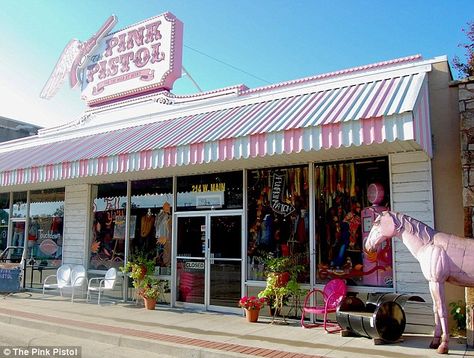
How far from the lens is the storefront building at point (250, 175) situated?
7746mm

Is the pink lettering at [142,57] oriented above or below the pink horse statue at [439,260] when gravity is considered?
above

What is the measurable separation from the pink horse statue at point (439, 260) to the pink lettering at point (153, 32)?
872 centimetres

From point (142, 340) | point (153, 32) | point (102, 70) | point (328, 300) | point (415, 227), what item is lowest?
point (142, 340)

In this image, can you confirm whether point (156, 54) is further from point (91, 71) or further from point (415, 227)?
point (415, 227)

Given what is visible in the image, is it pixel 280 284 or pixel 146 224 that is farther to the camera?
pixel 146 224

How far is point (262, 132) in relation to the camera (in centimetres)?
787

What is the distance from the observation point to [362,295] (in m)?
8.36

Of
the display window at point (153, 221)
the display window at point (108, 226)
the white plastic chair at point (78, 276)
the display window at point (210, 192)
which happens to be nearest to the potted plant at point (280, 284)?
the display window at point (210, 192)

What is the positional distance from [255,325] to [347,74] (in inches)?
199

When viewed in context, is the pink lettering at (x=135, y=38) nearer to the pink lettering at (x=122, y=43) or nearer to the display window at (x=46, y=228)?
the pink lettering at (x=122, y=43)

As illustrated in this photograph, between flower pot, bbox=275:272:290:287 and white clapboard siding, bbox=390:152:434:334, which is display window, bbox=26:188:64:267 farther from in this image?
white clapboard siding, bbox=390:152:434:334

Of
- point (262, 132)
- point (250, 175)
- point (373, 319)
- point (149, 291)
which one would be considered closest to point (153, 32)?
point (250, 175)

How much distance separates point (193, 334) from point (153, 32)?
8.51m

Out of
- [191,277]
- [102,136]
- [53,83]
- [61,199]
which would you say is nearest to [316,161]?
[191,277]
